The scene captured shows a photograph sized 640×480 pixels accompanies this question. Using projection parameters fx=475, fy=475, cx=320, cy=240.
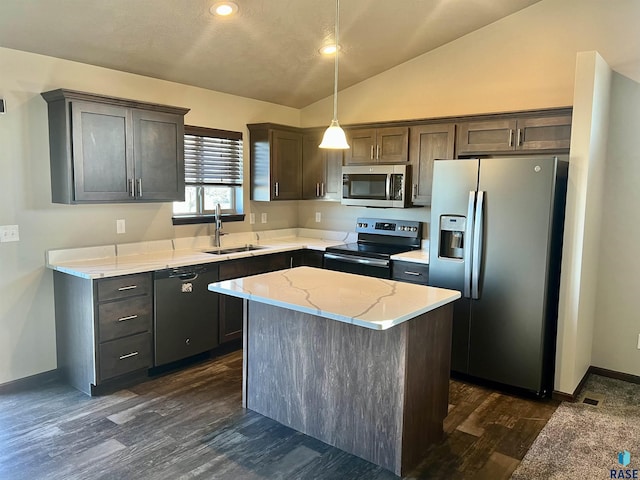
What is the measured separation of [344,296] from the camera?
8.55 ft

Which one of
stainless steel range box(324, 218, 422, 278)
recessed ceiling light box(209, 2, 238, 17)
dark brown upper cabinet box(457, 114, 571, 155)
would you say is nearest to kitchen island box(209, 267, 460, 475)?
stainless steel range box(324, 218, 422, 278)

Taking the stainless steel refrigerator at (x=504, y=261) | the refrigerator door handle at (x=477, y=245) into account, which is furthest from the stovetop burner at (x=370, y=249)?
the refrigerator door handle at (x=477, y=245)

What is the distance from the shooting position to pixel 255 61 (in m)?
4.14

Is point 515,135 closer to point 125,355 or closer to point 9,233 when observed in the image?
point 125,355

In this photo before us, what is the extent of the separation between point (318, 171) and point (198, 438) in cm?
311

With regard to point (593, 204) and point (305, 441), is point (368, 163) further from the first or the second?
point (305, 441)

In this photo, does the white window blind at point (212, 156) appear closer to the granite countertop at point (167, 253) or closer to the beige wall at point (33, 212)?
the granite countertop at point (167, 253)

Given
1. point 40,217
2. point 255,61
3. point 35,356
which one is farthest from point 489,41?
point 35,356

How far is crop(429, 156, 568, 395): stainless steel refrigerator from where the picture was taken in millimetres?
3285

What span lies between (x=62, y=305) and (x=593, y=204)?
403cm

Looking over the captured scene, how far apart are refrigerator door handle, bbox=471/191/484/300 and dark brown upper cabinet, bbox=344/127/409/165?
117cm

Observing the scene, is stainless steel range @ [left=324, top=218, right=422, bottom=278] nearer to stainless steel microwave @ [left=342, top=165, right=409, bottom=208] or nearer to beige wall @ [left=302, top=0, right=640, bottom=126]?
stainless steel microwave @ [left=342, top=165, right=409, bottom=208]

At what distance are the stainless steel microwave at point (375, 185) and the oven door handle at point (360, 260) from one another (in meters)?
0.58

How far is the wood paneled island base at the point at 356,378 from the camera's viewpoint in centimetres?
246
